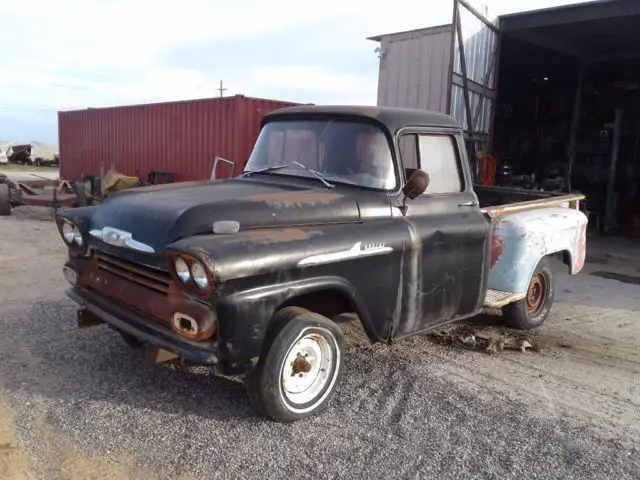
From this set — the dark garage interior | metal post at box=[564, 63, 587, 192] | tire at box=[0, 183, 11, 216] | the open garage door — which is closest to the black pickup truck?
the open garage door

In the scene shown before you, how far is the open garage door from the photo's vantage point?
10297 millimetres

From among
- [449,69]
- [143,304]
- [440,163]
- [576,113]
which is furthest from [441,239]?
[576,113]

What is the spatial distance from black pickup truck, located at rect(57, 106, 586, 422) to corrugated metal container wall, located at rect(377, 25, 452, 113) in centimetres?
626

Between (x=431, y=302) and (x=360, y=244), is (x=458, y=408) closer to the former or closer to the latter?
(x=431, y=302)

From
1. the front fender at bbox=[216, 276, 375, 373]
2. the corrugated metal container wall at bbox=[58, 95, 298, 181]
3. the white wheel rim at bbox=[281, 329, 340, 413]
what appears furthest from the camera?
the corrugated metal container wall at bbox=[58, 95, 298, 181]

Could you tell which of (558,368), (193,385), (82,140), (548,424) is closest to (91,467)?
(193,385)

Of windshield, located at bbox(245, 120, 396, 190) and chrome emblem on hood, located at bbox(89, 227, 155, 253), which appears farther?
windshield, located at bbox(245, 120, 396, 190)

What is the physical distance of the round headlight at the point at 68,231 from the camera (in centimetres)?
407

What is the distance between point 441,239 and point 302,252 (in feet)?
4.41

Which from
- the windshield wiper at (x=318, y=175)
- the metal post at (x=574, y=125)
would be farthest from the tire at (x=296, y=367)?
the metal post at (x=574, y=125)

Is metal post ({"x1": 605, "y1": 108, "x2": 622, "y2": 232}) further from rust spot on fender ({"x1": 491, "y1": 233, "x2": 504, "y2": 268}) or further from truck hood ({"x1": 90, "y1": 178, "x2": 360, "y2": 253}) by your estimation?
truck hood ({"x1": 90, "y1": 178, "x2": 360, "y2": 253})

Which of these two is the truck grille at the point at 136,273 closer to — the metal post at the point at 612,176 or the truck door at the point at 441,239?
the truck door at the point at 441,239

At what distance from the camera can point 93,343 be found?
4.76 m

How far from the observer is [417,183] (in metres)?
3.97
